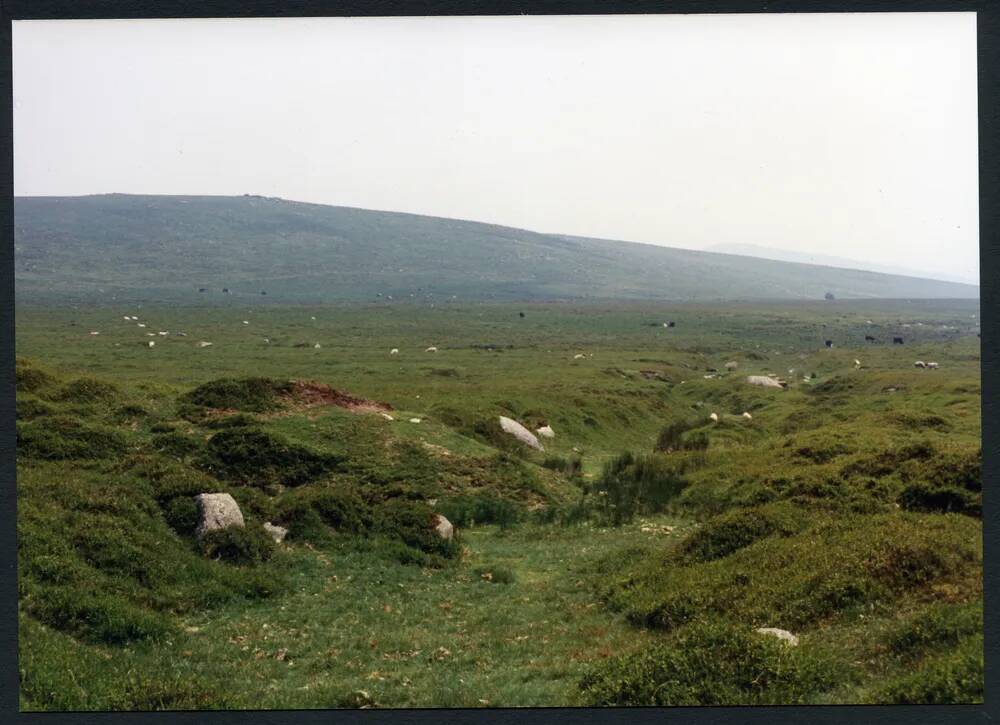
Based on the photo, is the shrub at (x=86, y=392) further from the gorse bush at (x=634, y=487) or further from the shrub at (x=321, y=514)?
the gorse bush at (x=634, y=487)

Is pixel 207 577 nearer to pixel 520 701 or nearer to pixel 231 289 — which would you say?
pixel 520 701

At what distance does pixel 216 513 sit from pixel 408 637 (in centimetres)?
572

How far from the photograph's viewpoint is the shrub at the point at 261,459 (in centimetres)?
2116

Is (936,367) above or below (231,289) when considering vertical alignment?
above

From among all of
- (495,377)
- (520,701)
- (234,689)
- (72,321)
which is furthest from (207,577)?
(72,321)

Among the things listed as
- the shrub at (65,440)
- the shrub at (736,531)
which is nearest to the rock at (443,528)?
the shrub at (736,531)

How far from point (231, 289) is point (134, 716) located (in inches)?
6623

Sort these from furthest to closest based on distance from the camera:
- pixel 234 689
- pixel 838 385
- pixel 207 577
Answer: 1. pixel 838 385
2. pixel 207 577
3. pixel 234 689

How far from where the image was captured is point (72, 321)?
345 feet

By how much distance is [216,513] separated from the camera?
1709cm

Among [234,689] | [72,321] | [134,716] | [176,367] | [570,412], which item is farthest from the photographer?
[72,321]

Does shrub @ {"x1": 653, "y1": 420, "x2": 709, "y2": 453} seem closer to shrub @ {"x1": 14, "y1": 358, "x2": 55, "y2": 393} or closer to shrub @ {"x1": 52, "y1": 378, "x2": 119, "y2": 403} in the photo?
shrub @ {"x1": 52, "y1": 378, "x2": 119, "y2": 403}

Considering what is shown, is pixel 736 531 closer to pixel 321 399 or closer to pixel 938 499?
pixel 938 499

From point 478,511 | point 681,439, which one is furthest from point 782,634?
point 681,439
